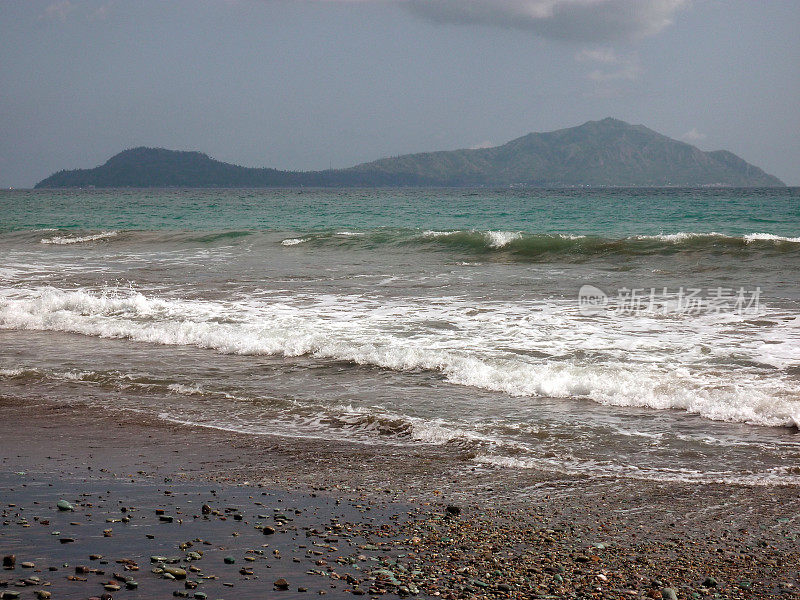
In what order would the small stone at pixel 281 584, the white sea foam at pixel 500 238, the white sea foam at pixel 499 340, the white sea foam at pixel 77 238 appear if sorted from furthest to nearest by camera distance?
the white sea foam at pixel 77 238
the white sea foam at pixel 500 238
the white sea foam at pixel 499 340
the small stone at pixel 281 584

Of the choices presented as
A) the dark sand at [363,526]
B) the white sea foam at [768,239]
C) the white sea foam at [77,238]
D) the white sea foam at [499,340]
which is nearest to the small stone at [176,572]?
Answer: the dark sand at [363,526]

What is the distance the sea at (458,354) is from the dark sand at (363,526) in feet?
1.42

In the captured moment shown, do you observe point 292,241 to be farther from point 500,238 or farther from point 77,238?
point 77,238

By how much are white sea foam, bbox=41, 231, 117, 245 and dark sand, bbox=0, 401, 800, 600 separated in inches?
1042

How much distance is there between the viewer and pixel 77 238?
31812 mm

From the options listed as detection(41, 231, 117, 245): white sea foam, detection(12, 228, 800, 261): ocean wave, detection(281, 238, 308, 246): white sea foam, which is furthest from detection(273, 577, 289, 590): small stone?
detection(41, 231, 117, 245): white sea foam

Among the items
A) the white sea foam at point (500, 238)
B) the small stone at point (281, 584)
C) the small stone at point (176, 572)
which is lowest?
the small stone at point (176, 572)

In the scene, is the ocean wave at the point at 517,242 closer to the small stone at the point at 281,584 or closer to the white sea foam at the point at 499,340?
the white sea foam at the point at 499,340

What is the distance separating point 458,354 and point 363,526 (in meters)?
4.88

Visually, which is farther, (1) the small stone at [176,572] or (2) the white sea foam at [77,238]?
(2) the white sea foam at [77,238]

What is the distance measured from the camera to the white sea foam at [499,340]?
7570 mm

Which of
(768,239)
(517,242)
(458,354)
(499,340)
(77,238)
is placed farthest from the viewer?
(77,238)

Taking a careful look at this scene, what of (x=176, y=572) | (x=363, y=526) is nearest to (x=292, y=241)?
(x=363, y=526)

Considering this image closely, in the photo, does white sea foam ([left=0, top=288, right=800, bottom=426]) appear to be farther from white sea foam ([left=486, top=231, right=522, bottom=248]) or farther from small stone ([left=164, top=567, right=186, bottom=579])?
white sea foam ([left=486, top=231, right=522, bottom=248])
